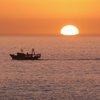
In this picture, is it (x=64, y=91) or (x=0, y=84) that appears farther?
(x=0, y=84)

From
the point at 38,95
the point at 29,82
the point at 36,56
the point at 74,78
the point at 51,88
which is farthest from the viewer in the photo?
the point at 36,56

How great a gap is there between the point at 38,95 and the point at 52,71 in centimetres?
3698

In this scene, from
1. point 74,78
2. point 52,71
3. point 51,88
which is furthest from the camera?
point 52,71

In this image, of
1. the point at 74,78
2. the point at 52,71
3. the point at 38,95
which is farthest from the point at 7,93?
the point at 52,71

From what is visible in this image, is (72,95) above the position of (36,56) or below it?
below

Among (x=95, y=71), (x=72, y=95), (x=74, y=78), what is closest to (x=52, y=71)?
(x=95, y=71)

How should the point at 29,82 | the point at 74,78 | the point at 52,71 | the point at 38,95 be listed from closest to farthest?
the point at 38,95
the point at 29,82
the point at 74,78
the point at 52,71

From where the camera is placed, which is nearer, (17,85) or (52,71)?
(17,85)

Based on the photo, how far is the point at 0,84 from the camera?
3356 inches

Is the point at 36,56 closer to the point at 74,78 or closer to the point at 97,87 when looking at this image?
the point at 74,78

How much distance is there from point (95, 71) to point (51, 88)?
31865 millimetres

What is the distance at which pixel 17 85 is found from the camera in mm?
84375

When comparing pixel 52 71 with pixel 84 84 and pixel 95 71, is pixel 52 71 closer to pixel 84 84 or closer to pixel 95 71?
pixel 95 71

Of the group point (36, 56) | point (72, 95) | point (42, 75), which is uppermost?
point (36, 56)
